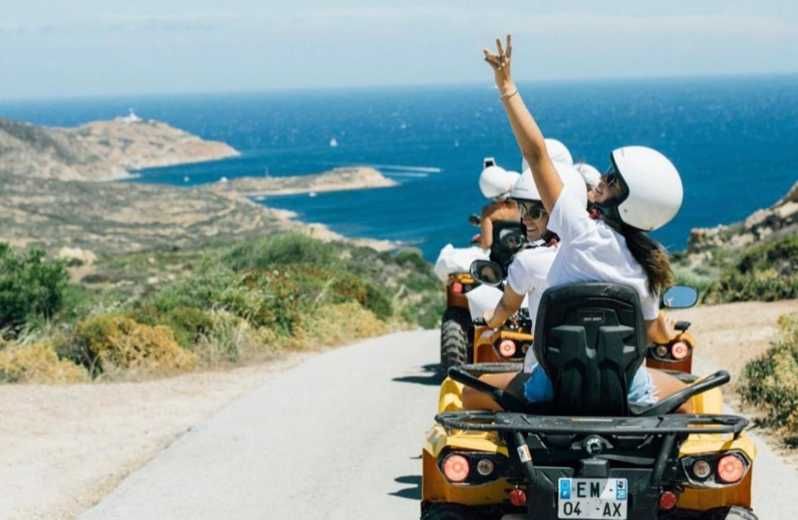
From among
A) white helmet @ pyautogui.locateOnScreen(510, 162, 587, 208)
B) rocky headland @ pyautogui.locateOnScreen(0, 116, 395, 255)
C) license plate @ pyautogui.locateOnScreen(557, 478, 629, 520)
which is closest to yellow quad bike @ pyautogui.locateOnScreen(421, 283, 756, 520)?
license plate @ pyautogui.locateOnScreen(557, 478, 629, 520)

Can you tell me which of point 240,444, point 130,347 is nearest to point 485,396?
point 240,444

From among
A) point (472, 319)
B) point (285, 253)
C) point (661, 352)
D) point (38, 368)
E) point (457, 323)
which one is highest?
point (661, 352)

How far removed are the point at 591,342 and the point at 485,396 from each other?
76cm

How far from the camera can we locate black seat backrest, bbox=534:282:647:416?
4973 mm

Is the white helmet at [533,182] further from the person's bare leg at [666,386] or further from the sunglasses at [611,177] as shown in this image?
the person's bare leg at [666,386]

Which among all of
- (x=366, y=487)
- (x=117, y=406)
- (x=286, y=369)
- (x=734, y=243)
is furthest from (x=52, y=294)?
(x=734, y=243)

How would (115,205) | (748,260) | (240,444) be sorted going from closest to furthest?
(240,444), (748,260), (115,205)

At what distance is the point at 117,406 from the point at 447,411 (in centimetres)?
682

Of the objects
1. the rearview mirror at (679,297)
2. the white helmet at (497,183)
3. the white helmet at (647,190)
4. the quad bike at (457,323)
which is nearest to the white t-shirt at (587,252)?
the white helmet at (647,190)

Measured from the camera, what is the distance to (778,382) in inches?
428

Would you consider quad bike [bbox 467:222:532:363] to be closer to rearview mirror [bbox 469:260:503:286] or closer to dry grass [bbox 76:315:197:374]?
rearview mirror [bbox 469:260:503:286]

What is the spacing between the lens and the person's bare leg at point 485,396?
559 centimetres

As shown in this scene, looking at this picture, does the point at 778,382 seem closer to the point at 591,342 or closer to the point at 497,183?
the point at 497,183

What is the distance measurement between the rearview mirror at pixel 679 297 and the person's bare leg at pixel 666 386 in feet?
1.00
